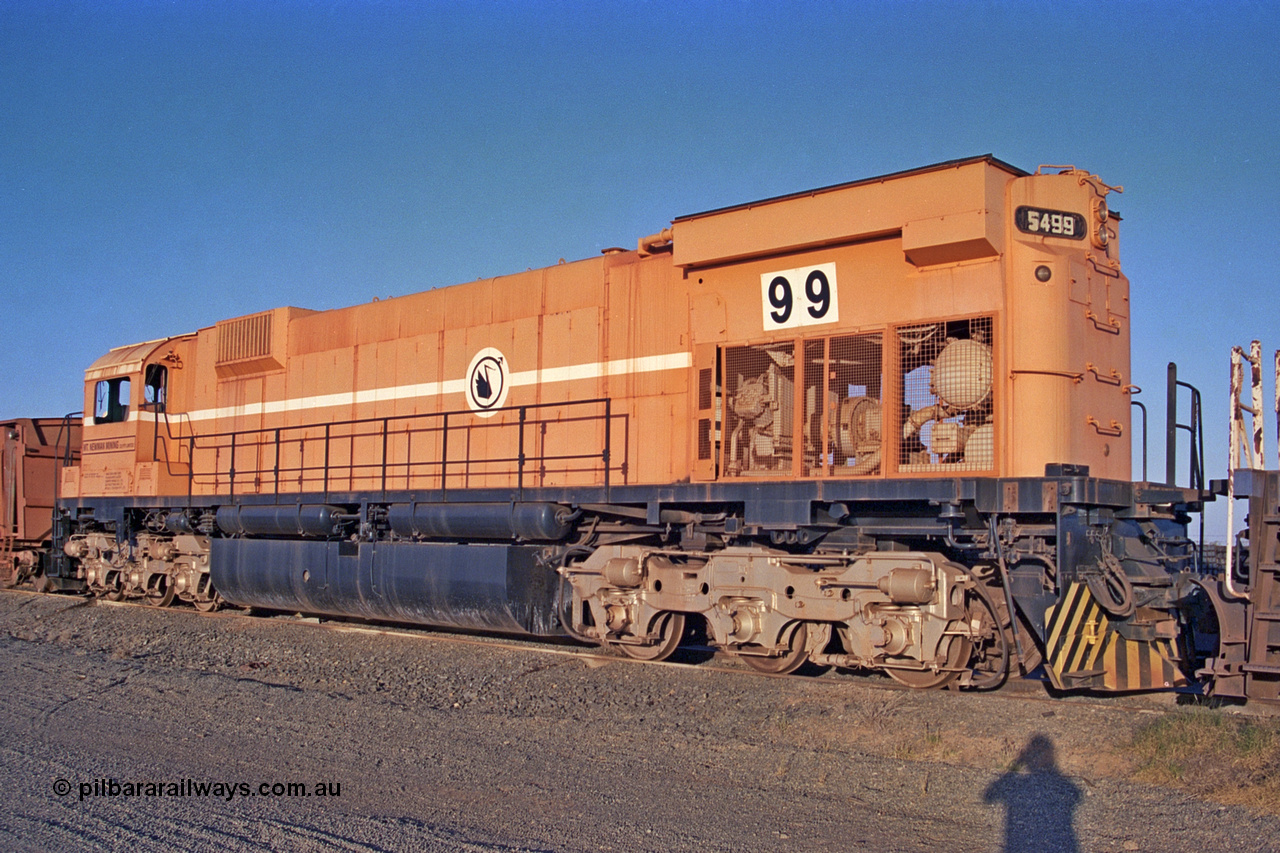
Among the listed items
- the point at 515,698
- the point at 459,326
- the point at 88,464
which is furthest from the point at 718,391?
the point at 88,464

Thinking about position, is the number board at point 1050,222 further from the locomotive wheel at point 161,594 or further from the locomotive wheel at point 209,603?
the locomotive wheel at point 161,594

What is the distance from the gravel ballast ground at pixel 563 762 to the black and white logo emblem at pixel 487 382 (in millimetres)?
2998

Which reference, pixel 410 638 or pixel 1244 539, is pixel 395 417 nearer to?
pixel 410 638

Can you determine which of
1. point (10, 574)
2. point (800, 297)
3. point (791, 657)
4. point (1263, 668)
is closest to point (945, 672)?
point (791, 657)

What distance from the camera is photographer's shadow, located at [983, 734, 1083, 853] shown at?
489 centimetres

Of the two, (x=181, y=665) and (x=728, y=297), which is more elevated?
(x=728, y=297)

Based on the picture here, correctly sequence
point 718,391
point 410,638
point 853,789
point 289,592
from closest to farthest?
point 853,789
point 718,391
point 410,638
point 289,592

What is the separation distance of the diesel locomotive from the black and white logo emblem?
50mm

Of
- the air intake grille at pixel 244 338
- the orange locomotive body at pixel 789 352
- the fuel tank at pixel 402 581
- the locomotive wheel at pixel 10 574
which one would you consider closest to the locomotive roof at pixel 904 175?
the orange locomotive body at pixel 789 352

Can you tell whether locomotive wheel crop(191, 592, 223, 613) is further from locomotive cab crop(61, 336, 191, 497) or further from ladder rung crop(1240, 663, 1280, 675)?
ladder rung crop(1240, 663, 1280, 675)

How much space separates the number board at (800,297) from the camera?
29.6ft

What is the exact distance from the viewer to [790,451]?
916 centimetres

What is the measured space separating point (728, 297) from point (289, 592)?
280 inches

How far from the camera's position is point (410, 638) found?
1209 centimetres
